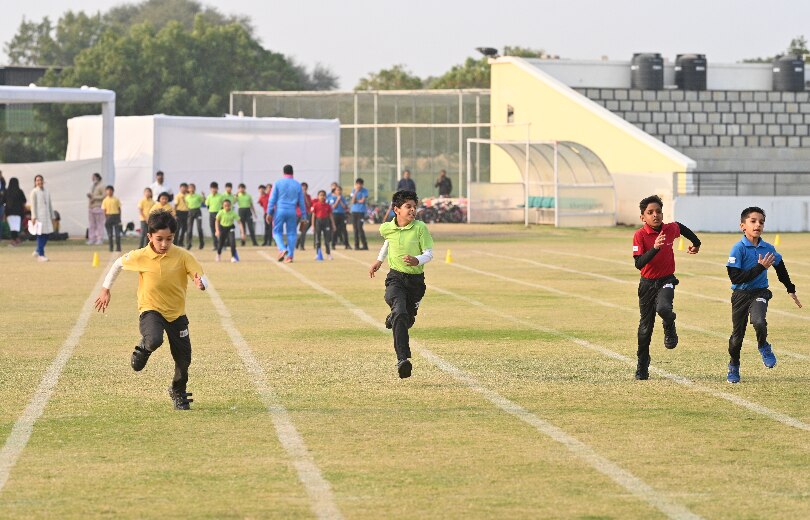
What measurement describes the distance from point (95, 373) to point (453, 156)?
1848 inches

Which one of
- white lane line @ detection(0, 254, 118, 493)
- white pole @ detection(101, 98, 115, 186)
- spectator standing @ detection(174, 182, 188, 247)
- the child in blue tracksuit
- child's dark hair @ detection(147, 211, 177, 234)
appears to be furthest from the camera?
white pole @ detection(101, 98, 115, 186)

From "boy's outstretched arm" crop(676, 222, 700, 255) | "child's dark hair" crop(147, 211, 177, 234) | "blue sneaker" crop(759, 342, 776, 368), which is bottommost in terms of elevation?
"blue sneaker" crop(759, 342, 776, 368)

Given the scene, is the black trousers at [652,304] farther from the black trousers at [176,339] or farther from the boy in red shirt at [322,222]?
the boy in red shirt at [322,222]

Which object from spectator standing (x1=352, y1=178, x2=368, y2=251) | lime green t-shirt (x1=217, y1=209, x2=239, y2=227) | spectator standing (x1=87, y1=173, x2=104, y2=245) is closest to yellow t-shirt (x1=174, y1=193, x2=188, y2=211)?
spectator standing (x1=87, y1=173, x2=104, y2=245)

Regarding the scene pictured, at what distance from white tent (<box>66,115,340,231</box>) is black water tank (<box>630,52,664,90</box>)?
73.6 feet

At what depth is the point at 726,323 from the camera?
1838cm

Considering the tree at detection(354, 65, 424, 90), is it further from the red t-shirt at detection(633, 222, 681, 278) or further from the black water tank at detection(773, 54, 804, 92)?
the red t-shirt at detection(633, 222, 681, 278)

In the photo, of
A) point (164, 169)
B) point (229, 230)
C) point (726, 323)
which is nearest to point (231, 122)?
point (164, 169)

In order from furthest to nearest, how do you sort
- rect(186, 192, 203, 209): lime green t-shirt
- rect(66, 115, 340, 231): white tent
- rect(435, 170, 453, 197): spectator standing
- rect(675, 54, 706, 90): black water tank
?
rect(675, 54, 706, 90): black water tank
rect(435, 170, 453, 197): spectator standing
rect(66, 115, 340, 231): white tent
rect(186, 192, 203, 209): lime green t-shirt

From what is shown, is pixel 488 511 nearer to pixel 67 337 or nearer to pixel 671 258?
pixel 671 258

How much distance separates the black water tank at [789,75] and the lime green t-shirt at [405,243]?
172 ft

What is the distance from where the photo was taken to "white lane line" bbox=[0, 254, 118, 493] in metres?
9.23

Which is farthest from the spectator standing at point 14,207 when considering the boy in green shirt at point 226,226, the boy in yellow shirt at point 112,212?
the boy in green shirt at point 226,226

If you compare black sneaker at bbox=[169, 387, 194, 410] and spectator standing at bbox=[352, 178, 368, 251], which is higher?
spectator standing at bbox=[352, 178, 368, 251]
